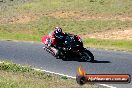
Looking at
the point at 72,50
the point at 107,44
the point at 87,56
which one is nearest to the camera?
the point at 87,56

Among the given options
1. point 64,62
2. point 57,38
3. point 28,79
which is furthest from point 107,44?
point 28,79

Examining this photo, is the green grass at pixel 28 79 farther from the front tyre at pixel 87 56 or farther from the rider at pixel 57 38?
the rider at pixel 57 38

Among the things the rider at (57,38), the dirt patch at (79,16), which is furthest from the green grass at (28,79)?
the dirt patch at (79,16)

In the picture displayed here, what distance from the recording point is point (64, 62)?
74.6 ft

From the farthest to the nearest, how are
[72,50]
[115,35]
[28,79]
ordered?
[115,35], [72,50], [28,79]

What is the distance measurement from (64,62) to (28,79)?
6182 millimetres

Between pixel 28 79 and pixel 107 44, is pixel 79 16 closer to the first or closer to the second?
pixel 107 44

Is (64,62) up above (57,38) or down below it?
below

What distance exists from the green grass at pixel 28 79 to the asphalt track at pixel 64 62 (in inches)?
56.6

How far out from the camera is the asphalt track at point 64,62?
67.1 ft

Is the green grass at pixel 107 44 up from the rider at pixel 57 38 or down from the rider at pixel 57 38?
down

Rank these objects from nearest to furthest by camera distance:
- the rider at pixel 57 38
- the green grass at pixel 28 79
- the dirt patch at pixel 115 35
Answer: the green grass at pixel 28 79 < the rider at pixel 57 38 < the dirt patch at pixel 115 35

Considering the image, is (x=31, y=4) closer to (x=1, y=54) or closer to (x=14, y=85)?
(x=1, y=54)

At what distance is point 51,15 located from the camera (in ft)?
168
